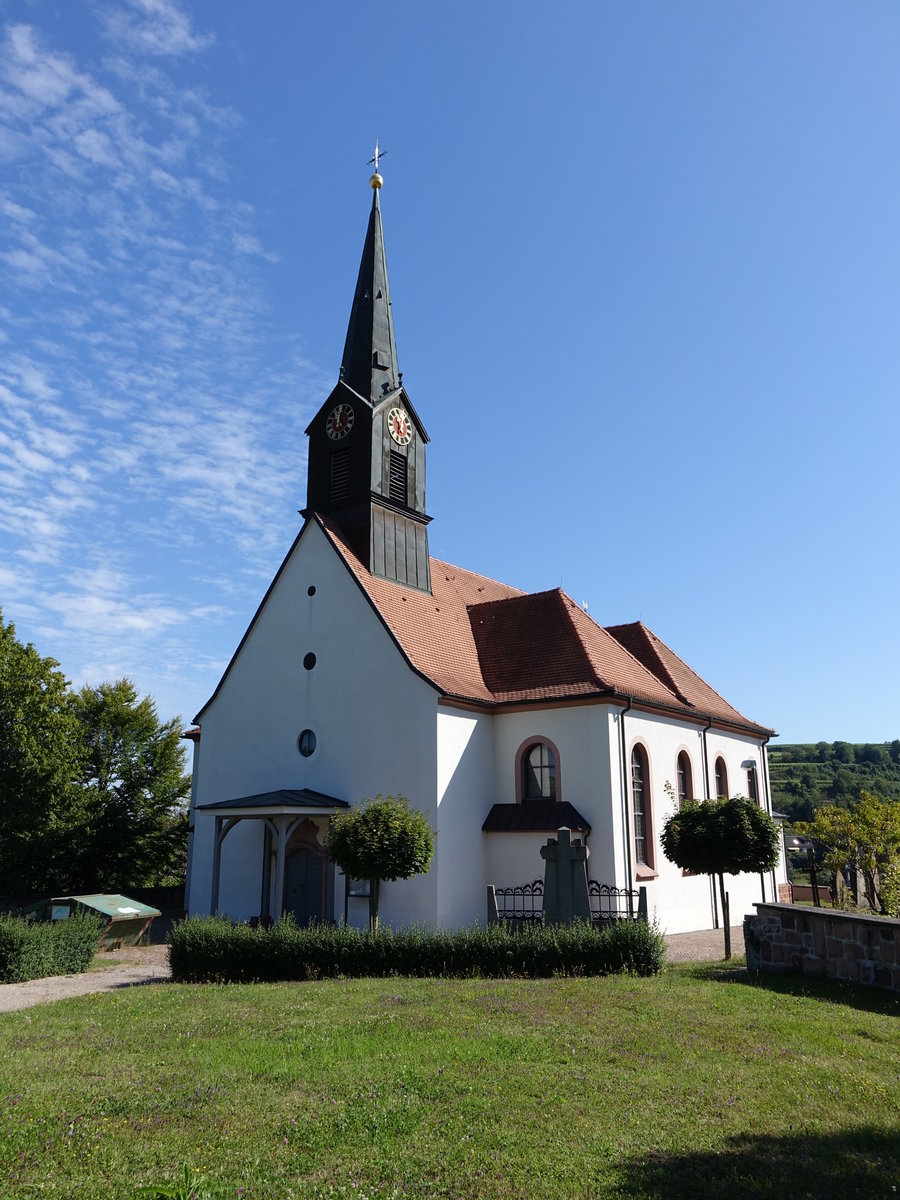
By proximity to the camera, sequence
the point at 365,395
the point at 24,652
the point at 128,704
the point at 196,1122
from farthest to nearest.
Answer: the point at 128,704 < the point at 24,652 < the point at 365,395 < the point at 196,1122

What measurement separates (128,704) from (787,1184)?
32124mm

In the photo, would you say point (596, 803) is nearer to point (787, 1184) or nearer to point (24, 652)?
point (787, 1184)

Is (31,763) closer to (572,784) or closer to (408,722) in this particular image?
(408,722)

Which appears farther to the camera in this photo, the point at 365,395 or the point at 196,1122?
the point at 365,395

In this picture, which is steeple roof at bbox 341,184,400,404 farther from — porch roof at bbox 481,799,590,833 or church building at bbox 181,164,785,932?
porch roof at bbox 481,799,590,833

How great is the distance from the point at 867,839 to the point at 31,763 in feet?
81.3

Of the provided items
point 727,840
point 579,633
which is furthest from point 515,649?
point 727,840

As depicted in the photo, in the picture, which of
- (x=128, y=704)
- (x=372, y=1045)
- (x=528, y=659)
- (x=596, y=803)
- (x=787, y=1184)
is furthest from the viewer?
(x=128, y=704)

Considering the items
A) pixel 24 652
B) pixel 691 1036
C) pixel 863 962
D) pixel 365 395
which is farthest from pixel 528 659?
pixel 24 652

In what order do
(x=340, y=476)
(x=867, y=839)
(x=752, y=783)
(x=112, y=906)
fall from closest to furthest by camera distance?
1. (x=112, y=906)
2. (x=867, y=839)
3. (x=340, y=476)
4. (x=752, y=783)

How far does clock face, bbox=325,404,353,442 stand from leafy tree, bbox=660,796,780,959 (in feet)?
47.7

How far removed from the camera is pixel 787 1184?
5504 millimetres

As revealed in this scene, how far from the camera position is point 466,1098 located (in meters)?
7.04

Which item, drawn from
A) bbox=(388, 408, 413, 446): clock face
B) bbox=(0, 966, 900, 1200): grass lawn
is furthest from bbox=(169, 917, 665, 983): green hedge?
bbox=(388, 408, 413, 446): clock face
